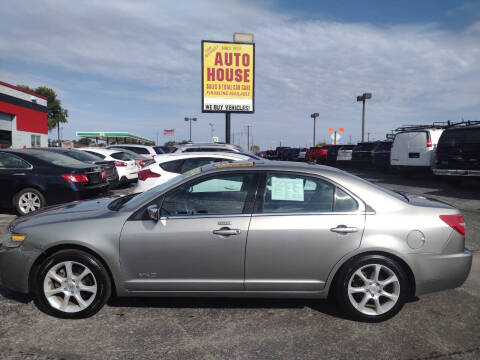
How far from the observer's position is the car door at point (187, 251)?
10.8 ft

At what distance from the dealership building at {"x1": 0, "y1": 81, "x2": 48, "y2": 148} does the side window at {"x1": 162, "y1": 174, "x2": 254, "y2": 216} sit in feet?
95.2

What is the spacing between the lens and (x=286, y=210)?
340 cm

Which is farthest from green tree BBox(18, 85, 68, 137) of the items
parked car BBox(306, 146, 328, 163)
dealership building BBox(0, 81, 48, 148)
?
parked car BBox(306, 146, 328, 163)

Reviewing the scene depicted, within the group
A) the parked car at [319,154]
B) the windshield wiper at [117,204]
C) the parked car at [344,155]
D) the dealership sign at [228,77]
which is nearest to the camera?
the windshield wiper at [117,204]

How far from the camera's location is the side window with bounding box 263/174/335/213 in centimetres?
341

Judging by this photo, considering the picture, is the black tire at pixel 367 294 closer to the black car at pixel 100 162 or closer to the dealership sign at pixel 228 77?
the black car at pixel 100 162

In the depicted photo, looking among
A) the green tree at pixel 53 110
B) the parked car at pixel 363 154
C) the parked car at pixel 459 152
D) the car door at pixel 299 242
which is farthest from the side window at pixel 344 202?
the green tree at pixel 53 110

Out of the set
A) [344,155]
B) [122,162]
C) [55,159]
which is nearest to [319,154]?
[344,155]

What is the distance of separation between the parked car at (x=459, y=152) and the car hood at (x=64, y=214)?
1102cm

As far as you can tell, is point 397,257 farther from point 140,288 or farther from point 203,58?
point 203,58

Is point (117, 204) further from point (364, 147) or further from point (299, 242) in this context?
point (364, 147)

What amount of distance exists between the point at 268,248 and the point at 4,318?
8.07 ft

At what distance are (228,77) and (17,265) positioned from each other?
17584mm

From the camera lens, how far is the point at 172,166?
290 inches
